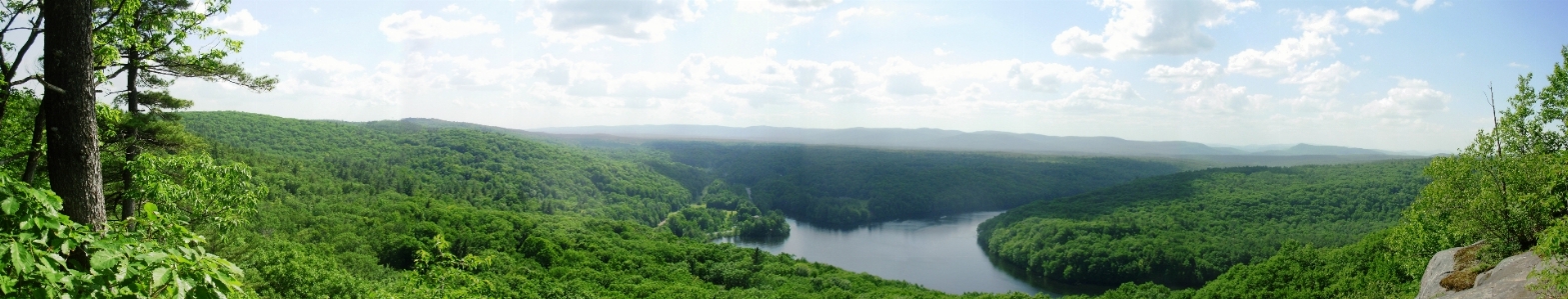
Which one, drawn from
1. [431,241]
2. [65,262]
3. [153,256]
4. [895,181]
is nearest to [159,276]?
[153,256]

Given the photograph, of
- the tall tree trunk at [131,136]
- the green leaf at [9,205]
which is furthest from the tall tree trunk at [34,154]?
the green leaf at [9,205]

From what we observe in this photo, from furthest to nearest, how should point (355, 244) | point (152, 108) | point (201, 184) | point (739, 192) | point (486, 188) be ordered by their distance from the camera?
A: point (739, 192) < point (486, 188) < point (355, 244) < point (152, 108) < point (201, 184)

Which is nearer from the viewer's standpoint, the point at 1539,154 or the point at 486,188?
the point at 1539,154

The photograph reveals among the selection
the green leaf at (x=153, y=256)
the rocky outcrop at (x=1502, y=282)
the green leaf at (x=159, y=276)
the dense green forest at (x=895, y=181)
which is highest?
the green leaf at (x=153, y=256)

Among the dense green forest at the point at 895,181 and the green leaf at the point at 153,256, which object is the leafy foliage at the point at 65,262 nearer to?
the green leaf at the point at 153,256

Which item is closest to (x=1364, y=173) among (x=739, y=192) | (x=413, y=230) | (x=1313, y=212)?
(x=1313, y=212)

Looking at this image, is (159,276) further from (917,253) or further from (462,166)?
(462,166)

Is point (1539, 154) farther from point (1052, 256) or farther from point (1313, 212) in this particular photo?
point (1313, 212)
